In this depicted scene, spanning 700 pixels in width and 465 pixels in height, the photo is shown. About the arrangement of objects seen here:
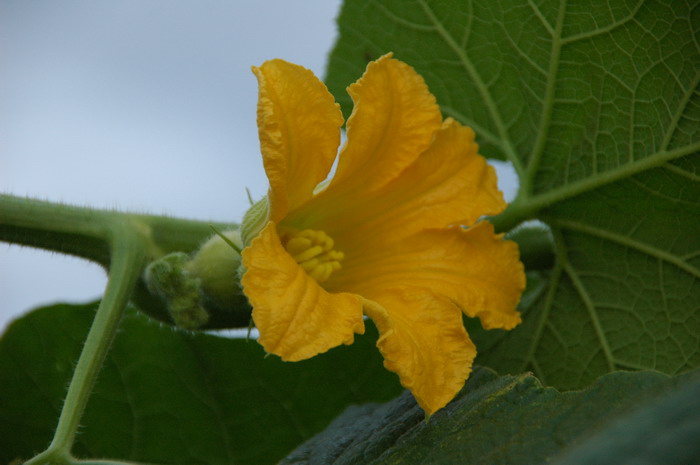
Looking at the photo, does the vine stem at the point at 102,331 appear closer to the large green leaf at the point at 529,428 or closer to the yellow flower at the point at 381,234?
the yellow flower at the point at 381,234

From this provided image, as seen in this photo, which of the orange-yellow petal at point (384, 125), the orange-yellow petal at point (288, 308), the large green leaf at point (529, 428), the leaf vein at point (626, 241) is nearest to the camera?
the large green leaf at point (529, 428)

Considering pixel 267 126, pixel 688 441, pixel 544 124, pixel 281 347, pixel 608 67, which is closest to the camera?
pixel 688 441

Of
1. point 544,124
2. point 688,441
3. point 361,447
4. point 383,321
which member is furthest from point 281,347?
point 544,124

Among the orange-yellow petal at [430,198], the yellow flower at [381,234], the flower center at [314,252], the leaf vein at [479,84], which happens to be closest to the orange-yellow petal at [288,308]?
the yellow flower at [381,234]

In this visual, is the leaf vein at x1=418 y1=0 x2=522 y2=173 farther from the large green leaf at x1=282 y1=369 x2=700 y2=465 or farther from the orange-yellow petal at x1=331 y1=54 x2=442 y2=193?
the large green leaf at x1=282 y1=369 x2=700 y2=465

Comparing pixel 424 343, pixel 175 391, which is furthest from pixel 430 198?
pixel 175 391

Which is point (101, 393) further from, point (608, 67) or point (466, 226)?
point (608, 67)
